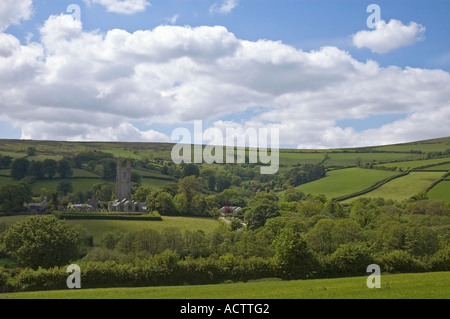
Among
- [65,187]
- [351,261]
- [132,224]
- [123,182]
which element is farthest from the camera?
[65,187]

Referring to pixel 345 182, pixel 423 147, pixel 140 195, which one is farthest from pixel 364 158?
pixel 140 195

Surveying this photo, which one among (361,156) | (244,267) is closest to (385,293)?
(244,267)

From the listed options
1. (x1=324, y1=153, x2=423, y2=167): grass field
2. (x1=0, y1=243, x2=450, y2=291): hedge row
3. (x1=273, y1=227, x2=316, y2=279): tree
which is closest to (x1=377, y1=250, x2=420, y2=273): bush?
(x1=0, y1=243, x2=450, y2=291): hedge row

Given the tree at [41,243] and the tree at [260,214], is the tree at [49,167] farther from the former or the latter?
the tree at [41,243]

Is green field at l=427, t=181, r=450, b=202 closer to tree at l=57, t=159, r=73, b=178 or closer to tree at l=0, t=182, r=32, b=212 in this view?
tree at l=0, t=182, r=32, b=212

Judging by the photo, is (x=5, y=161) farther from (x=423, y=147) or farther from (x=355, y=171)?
(x=423, y=147)
